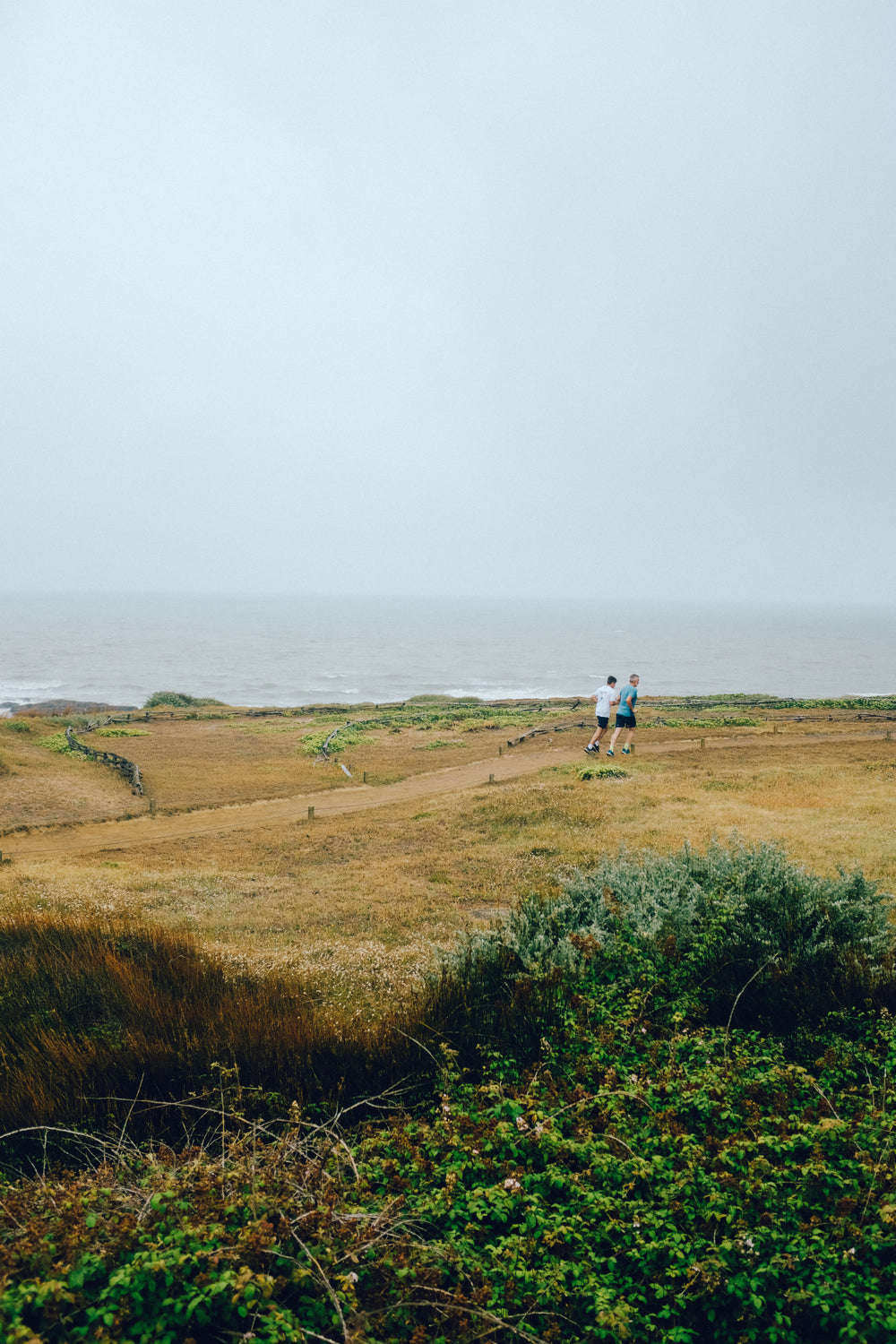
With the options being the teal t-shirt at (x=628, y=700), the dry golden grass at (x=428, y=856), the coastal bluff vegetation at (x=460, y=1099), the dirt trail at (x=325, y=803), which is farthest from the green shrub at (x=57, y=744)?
the teal t-shirt at (x=628, y=700)

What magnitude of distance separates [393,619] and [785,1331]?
18192cm

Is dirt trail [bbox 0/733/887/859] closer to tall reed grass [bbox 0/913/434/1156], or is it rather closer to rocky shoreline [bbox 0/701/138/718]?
tall reed grass [bbox 0/913/434/1156]

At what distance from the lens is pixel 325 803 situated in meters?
20.9

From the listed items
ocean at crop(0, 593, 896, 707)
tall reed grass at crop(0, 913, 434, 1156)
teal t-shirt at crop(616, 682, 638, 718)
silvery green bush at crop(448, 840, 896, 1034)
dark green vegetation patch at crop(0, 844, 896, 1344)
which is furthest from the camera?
ocean at crop(0, 593, 896, 707)

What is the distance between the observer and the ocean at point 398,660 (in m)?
68.5

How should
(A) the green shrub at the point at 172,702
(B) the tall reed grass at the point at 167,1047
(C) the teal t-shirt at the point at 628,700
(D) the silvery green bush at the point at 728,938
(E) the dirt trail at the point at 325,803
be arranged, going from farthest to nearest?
(A) the green shrub at the point at 172,702, (C) the teal t-shirt at the point at 628,700, (E) the dirt trail at the point at 325,803, (D) the silvery green bush at the point at 728,938, (B) the tall reed grass at the point at 167,1047

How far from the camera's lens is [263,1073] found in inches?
219

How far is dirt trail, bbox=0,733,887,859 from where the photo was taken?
17.4m

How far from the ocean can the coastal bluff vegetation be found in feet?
172

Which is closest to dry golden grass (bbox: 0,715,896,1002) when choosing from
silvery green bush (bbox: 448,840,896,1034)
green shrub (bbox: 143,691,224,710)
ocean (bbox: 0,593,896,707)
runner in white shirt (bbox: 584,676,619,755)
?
runner in white shirt (bbox: 584,676,619,755)

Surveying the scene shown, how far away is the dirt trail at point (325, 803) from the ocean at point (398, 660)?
38152mm

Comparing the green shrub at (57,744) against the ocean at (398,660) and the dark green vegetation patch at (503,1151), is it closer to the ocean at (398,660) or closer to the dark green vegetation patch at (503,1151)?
the dark green vegetation patch at (503,1151)

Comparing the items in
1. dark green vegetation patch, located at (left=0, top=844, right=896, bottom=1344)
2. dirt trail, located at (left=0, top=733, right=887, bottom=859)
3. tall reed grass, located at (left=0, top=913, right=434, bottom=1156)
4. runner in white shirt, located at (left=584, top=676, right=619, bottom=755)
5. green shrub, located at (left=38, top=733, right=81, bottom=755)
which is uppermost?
runner in white shirt, located at (left=584, top=676, right=619, bottom=755)

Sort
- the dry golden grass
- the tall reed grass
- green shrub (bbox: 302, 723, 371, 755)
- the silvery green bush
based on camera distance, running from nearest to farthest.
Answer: the tall reed grass → the silvery green bush → the dry golden grass → green shrub (bbox: 302, 723, 371, 755)
